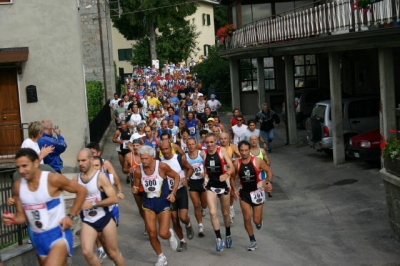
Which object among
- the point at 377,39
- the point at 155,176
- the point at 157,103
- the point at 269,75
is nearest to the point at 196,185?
the point at 155,176

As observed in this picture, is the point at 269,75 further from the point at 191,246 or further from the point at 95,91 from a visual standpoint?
the point at 191,246

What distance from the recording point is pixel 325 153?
897 inches

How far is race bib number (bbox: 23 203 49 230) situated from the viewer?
7.90 meters

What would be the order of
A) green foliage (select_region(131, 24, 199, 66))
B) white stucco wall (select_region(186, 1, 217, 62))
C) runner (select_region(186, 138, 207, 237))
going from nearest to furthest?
runner (select_region(186, 138, 207, 237)) < green foliage (select_region(131, 24, 199, 66)) < white stucco wall (select_region(186, 1, 217, 62))

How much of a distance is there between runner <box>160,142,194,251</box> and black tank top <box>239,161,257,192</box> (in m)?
0.99

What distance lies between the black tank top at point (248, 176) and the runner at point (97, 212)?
2.66 meters

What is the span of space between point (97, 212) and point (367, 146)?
1073cm

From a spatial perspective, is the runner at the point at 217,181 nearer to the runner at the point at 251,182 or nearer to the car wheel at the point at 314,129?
the runner at the point at 251,182

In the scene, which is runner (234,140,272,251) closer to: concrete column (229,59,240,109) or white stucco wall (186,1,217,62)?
concrete column (229,59,240,109)

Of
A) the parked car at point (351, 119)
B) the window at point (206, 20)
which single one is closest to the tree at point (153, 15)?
the window at point (206, 20)

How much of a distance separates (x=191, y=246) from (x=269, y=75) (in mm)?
22847

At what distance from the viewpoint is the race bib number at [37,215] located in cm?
790

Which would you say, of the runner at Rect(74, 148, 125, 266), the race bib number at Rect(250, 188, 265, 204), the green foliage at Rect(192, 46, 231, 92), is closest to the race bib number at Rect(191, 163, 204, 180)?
the race bib number at Rect(250, 188, 265, 204)

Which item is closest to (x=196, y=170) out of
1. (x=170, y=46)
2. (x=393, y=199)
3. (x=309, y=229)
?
(x=309, y=229)
